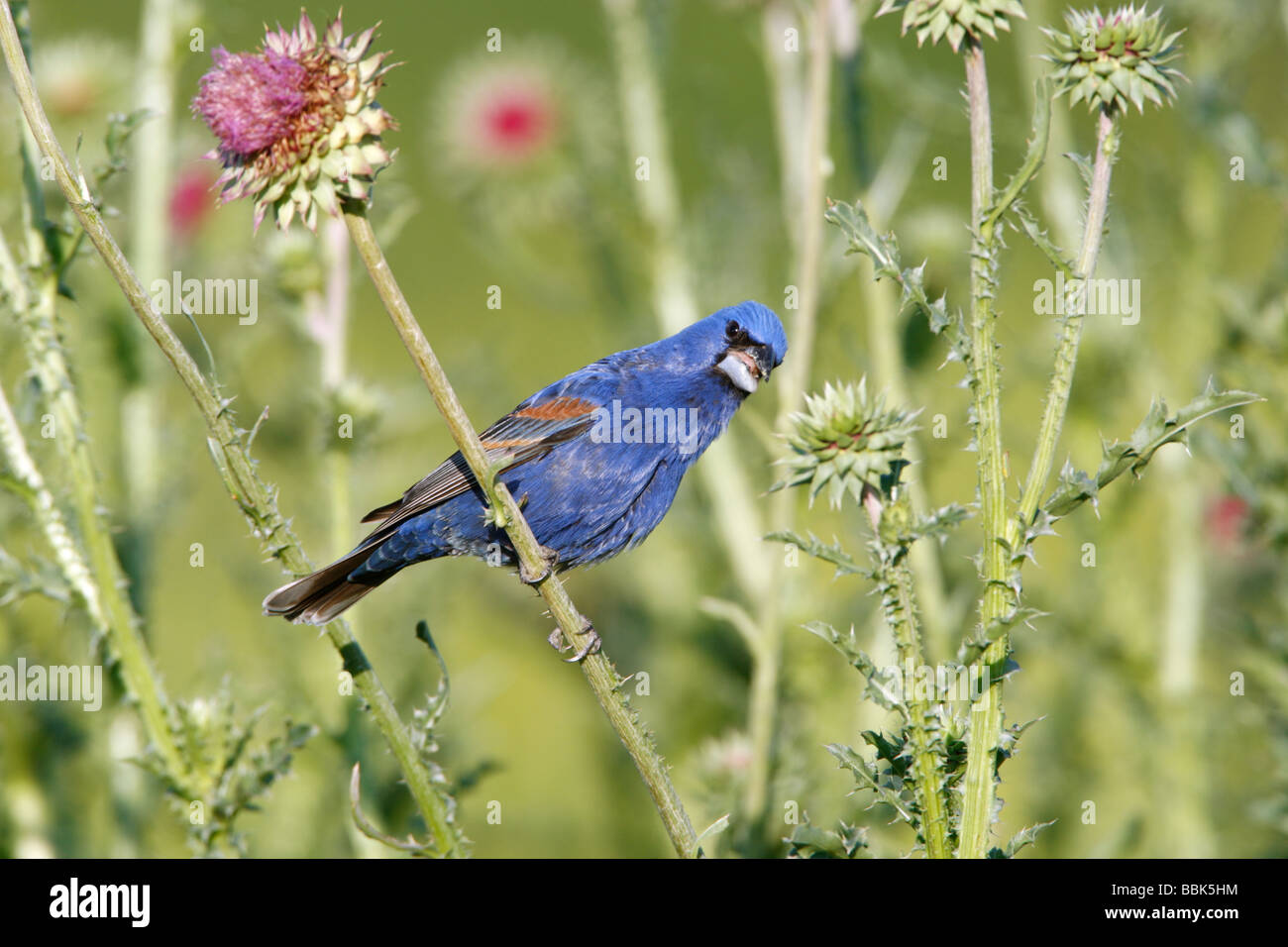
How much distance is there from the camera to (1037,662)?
580cm

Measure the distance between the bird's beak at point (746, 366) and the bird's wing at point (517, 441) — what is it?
467mm

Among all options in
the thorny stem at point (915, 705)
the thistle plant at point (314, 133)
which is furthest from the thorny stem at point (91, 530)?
the thorny stem at point (915, 705)

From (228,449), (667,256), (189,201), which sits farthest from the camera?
(189,201)

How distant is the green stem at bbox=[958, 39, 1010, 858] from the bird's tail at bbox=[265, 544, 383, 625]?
2.09m

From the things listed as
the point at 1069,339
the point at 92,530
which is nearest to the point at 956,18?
the point at 1069,339

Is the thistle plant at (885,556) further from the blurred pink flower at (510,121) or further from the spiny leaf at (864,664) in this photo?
the blurred pink flower at (510,121)

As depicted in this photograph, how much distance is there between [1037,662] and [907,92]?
2659 mm

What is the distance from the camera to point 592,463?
406cm

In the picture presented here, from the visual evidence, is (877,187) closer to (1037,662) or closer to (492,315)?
(1037,662)

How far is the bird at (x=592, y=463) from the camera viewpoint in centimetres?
403

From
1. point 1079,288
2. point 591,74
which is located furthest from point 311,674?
point 591,74

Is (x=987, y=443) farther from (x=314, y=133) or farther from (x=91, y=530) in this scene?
(x=91, y=530)

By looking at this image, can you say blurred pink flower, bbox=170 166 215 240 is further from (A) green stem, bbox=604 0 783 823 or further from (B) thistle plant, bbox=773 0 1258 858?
(B) thistle plant, bbox=773 0 1258 858

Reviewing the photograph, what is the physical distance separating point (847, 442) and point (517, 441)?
1.92m
